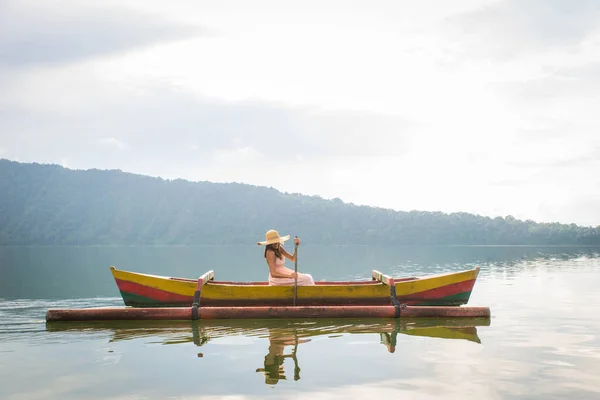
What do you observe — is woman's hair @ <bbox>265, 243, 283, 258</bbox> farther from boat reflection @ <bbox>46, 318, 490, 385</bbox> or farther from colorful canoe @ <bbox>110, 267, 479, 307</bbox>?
boat reflection @ <bbox>46, 318, 490, 385</bbox>

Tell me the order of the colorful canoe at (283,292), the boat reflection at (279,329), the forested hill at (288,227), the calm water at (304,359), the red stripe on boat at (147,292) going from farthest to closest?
the forested hill at (288,227)
the red stripe on boat at (147,292)
the colorful canoe at (283,292)
the boat reflection at (279,329)
the calm water at (304,359)

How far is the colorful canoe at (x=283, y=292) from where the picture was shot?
14859 millimetres

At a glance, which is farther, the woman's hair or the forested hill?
the forested hill

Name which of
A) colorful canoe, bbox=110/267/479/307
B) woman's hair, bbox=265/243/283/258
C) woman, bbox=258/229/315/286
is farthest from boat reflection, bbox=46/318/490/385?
woman's hair, bbox=265/243/283/258

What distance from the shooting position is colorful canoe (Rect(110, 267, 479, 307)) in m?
14.9

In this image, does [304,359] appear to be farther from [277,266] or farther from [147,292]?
[147,292]

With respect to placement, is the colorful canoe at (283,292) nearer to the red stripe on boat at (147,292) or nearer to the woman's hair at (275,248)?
the red stripe on boat at (147,292)

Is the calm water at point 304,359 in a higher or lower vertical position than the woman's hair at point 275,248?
lower

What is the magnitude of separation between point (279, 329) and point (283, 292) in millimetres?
1695

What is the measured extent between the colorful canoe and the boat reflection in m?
0.78

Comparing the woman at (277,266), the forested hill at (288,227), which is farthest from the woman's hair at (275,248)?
the forested hill at (288,227)

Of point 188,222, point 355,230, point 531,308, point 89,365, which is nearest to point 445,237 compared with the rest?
point 355,230

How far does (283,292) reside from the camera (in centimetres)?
1483

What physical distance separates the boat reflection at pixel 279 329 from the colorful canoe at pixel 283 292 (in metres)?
0.78
